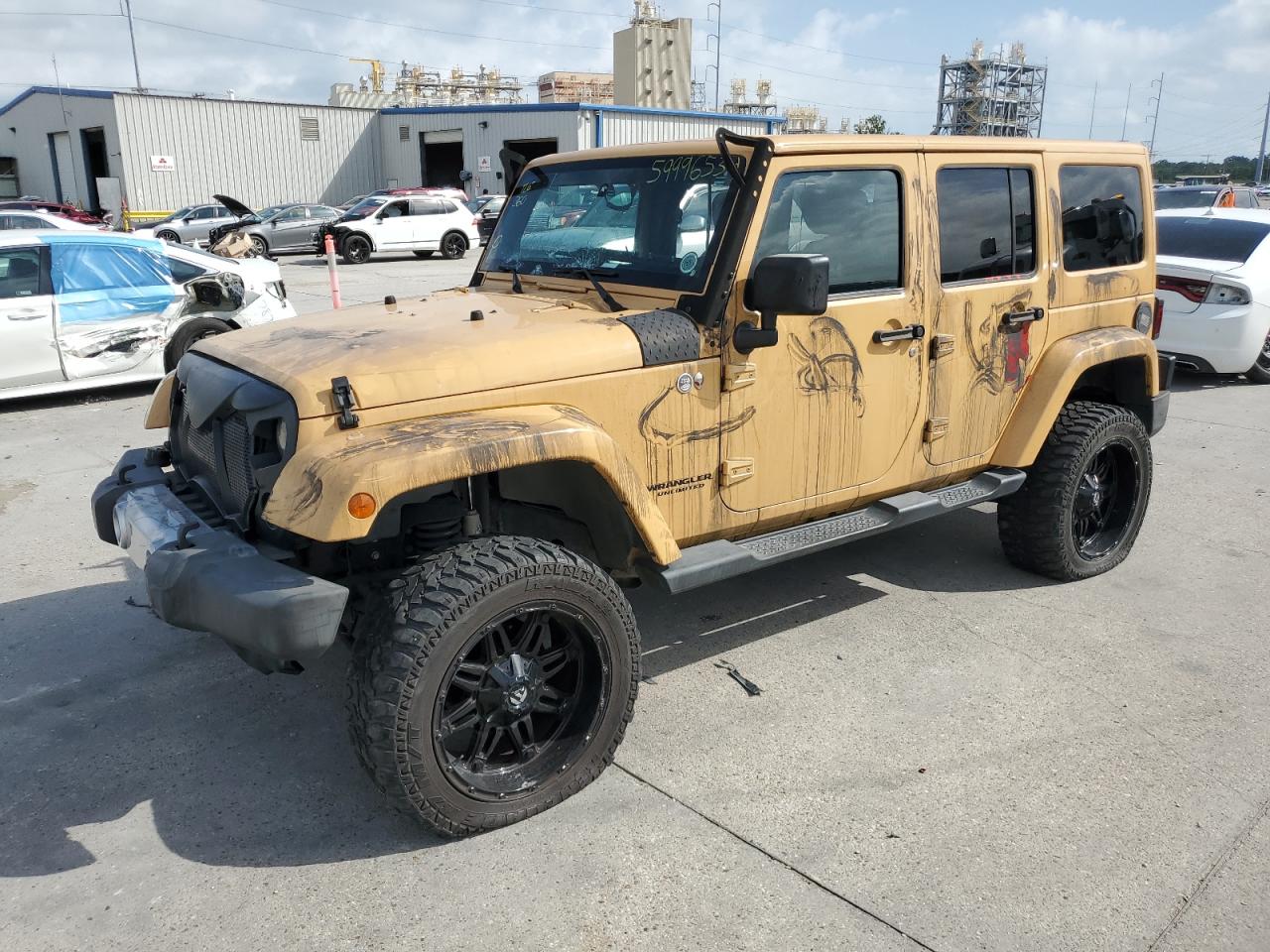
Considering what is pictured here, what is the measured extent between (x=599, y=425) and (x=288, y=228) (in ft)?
83.2

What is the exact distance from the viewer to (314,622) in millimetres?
2656

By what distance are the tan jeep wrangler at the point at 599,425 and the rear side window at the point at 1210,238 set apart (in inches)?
243

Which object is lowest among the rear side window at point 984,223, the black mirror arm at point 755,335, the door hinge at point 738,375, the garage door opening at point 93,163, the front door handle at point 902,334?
the door hinge at point 738,375

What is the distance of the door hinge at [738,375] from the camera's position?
3.45 metres

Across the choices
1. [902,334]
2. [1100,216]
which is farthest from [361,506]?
[1100,216]

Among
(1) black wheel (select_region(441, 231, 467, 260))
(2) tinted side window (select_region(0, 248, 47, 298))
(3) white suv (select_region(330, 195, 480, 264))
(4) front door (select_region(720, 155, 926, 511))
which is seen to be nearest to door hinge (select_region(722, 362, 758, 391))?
(4) front door (select_region(720, 155, 926, 511))

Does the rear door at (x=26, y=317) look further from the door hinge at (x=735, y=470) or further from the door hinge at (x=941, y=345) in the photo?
the door hinge at (x=941, y=345)

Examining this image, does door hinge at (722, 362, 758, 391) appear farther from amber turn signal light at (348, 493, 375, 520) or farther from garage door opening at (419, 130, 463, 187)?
garage door opening at (419, 130, 463, 187)

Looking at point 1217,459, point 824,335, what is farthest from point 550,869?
point 1217,459

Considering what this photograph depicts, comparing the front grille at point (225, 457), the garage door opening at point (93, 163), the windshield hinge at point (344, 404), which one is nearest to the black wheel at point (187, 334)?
the front grille at point (225, 457)

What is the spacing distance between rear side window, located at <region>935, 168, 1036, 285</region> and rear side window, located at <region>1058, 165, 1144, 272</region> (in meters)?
0.31

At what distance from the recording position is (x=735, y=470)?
3.58 metres

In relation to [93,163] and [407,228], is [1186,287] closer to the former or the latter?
[407,228]

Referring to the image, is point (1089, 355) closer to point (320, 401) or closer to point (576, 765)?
point (576, 765)
